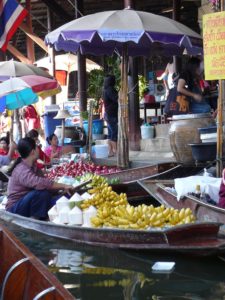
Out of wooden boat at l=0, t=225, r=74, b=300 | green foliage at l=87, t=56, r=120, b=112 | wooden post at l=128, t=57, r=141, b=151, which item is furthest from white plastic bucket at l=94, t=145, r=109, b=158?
wooden boat at l=0, t=225, r=74, b=300

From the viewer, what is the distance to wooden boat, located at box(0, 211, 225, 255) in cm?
500

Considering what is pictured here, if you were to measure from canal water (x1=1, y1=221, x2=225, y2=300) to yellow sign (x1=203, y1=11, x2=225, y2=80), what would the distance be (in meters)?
2.10

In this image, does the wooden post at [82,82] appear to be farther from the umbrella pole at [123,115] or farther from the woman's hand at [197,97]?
the woman's hand at [197,97]

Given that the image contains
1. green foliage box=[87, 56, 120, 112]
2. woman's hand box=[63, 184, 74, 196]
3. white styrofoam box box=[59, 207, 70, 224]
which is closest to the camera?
white styrofoam box box=[59, 207, 70, 224]

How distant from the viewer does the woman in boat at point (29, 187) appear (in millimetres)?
6582

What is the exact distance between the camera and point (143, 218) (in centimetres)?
561

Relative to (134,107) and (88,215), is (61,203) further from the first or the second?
(134,107)

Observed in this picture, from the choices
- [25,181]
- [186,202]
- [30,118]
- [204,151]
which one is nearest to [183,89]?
[204,151]

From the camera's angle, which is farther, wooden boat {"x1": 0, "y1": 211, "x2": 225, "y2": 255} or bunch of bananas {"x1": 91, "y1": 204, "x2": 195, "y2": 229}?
bunch of bananas {"x1": 91, "y1": 204, "x2": 195, "y2": 229}

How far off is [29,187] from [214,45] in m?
2.69

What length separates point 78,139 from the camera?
13.9 m

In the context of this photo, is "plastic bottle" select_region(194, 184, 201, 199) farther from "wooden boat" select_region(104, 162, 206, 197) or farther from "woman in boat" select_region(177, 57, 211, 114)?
"woman in boat" select_region(177, 57, 211, 114)

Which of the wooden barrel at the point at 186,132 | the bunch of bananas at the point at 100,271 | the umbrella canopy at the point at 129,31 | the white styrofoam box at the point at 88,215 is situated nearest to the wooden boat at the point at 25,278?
the bunch of bananas at the point at 100,271

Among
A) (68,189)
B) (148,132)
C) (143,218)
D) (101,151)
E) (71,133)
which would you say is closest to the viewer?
(143,218)
